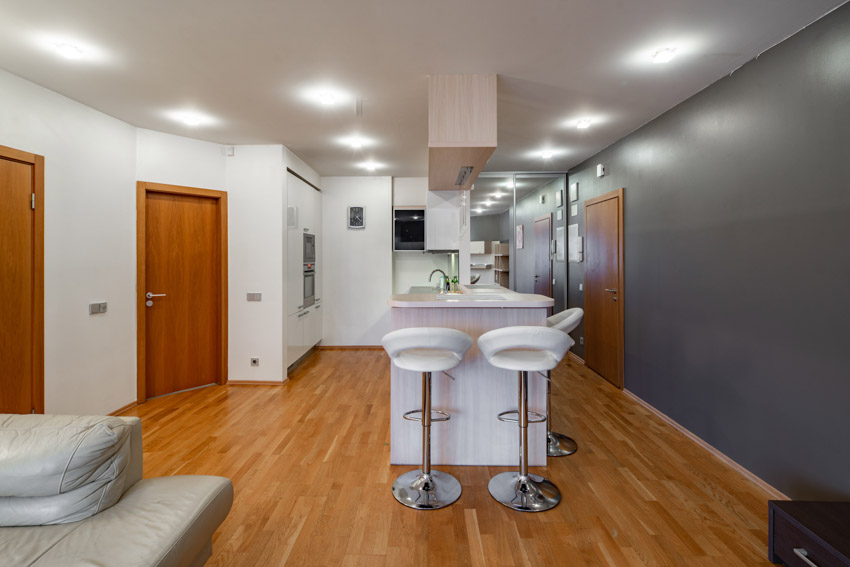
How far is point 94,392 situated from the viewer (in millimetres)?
3271

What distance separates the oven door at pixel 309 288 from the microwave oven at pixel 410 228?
1288 millimetres

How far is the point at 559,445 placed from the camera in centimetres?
284

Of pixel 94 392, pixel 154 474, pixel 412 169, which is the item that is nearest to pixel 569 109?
pixel 412 169

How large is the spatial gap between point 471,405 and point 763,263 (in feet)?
6.72

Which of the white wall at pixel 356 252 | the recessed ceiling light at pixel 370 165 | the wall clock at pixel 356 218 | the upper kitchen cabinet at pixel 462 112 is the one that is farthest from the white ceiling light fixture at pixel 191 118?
the wall clock at pixel 356 218

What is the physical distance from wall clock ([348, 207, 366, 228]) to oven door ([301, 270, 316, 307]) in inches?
38.1

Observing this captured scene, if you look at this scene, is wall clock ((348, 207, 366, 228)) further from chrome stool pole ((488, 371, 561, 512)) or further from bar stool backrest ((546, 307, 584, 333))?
chrome stool pole ((488, 371, 561, 512))

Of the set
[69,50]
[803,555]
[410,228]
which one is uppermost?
[69,50]

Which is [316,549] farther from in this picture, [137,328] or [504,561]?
[137,328]

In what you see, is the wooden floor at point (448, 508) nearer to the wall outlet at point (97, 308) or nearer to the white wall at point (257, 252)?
the white wall at point (257, 252)

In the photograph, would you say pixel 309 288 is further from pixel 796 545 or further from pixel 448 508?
pixel 796 545

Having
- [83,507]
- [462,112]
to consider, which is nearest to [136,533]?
[83,507]

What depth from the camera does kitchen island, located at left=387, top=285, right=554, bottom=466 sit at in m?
2.61

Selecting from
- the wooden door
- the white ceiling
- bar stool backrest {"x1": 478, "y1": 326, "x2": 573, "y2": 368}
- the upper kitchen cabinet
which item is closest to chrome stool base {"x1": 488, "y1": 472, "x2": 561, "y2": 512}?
bar stool backrest {"x1": 478, "y1": 326, "x2": 573, "y2": 368}
